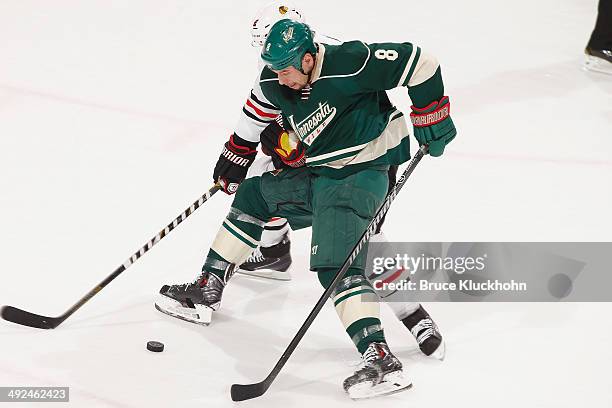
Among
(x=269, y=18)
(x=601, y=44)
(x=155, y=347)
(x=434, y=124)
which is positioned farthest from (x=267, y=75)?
(x=601, y=44)

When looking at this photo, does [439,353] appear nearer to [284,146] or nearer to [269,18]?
[284,146]

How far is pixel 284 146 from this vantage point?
11.2 ft

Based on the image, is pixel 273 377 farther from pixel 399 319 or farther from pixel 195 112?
pixel 195 112

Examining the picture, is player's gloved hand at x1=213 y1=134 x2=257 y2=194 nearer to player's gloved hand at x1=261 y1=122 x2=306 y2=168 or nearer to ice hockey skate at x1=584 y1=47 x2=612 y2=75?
player's gloved hand at x1=261 y1=122 x2=306 y2=168

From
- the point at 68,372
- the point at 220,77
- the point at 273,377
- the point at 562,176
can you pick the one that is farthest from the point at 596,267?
the point at 220,77

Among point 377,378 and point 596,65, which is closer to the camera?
point 377,378

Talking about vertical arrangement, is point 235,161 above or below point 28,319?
above

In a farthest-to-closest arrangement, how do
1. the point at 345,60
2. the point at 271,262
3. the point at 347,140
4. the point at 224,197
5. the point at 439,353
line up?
the point at 224,197
the point at 271,262
the point at 439,353
the point at 347,140
the point at 345,60

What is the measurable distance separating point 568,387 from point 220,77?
2.80 meters

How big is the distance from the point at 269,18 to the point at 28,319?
4.09 feet

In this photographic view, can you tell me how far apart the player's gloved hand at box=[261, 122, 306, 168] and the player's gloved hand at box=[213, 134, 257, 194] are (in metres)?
0.10

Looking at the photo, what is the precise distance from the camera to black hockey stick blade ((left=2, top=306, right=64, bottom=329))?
3.39 meters

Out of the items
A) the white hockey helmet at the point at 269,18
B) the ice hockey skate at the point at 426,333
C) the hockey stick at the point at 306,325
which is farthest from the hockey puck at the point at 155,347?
the white hockey helmet at the point at 269,18

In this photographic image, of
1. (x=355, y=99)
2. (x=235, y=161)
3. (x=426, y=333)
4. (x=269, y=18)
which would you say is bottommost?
(x=426, y=333)
